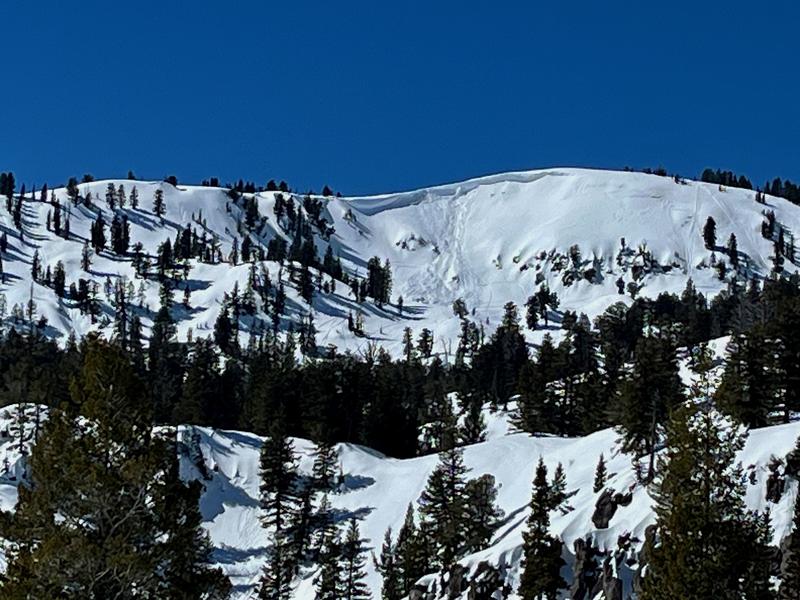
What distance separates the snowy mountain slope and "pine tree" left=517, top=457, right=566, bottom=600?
1.83 meters

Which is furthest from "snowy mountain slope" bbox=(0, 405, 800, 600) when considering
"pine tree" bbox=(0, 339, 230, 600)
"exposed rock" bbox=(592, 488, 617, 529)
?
"pine tree" bbox=(0, 339, 230, 600)

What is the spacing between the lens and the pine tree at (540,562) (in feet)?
163

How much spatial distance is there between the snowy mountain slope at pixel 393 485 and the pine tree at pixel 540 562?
1.83 m

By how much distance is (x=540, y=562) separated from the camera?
4997cm

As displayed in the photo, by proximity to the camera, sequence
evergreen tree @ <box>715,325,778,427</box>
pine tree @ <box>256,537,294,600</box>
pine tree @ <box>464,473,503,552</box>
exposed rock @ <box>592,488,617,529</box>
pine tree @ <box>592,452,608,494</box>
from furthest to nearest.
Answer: pine tree @ <box>464,473,503,552</box>
evergreen tree @ <box>715,325,778,427</box>
pine tree @ <box>592,452,608,494</box>
pine tree @ <box>256,537,294,600</box>
exposed rock @ <box>592,488,617,529</box>

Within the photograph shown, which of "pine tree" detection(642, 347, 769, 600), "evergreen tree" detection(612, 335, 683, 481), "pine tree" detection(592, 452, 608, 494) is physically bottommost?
"pine tree" detection(642, 347, 769, 600)

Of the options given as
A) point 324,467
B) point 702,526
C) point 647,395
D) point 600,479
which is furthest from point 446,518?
point 702,526

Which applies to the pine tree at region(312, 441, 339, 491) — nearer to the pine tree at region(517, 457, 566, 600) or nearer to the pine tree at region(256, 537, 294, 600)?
the pine tree at region(256, 537, 294, 600)

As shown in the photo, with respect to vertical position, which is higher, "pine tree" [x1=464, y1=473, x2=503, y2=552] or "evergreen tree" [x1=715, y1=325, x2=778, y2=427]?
"evergreen tree" [x1=715, y1=325, x2=778, y2=427]

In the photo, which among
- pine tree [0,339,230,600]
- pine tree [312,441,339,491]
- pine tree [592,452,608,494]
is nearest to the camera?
pine tree [0,339,230,600]

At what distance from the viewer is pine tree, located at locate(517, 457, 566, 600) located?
49688 mm

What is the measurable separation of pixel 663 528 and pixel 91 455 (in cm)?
1372

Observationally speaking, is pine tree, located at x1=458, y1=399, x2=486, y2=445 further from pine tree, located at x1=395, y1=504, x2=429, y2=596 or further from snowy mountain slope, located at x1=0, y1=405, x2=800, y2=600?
pine tree, located at x1=395, y1=504, x2=429, y2=596

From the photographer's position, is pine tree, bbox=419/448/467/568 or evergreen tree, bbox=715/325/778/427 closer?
pine tree, bbox=419/448/467/568
